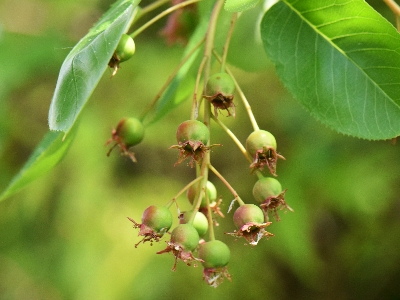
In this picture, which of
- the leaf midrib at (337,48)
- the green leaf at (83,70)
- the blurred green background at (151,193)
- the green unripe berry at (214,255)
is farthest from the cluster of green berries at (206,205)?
the blurred green background at (151,193)

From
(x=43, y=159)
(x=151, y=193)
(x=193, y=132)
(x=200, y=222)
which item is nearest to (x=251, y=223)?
(x=200, y=222)

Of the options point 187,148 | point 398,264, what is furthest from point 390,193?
point 187,148

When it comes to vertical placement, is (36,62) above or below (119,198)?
above

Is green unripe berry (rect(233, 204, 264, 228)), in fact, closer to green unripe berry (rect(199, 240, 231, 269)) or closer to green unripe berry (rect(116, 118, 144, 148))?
green unripe berry (rect(199, 240, 231, 269))

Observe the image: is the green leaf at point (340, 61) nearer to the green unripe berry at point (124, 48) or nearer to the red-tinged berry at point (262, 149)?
the red-tinged berry at point (262, 149)

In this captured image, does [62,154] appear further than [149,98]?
No

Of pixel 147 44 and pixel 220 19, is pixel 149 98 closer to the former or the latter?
pixel 147 44

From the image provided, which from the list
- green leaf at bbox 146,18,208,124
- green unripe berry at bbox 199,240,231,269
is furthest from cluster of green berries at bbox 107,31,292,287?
green leaf at bbox 146,18,208,124
